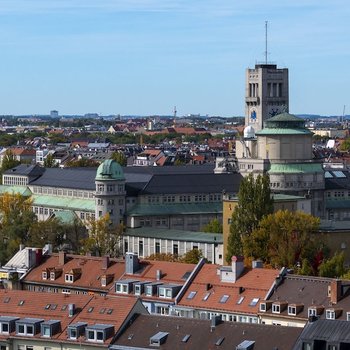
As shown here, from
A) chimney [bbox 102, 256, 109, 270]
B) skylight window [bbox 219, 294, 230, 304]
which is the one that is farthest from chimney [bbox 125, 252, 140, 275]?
skylight window [bbox 219, 294, 230, 304]

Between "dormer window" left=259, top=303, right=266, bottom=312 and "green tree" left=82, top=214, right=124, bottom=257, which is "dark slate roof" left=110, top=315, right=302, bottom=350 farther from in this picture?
"green tree" left=82, top=214, right=124, bottom=257

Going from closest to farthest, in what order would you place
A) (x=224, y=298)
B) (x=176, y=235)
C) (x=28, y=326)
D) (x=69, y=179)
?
(x=28, y=326) → (x=224, y=298) → (x=176, y=235) → (x=69, y=179)

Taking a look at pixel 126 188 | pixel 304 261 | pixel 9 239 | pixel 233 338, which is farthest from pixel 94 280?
pixel 126 188

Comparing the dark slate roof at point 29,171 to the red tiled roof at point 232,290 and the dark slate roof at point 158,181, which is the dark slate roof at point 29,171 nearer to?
the dark slate roof at point 158,181

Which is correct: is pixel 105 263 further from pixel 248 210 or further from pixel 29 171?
pixel 29 171

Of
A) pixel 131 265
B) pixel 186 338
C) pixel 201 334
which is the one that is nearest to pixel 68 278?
pixel 131 265

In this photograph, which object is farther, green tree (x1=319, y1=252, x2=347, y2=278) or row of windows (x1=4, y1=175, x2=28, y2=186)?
row of windows (x1=4, y1=175, x2=28, y2=186)

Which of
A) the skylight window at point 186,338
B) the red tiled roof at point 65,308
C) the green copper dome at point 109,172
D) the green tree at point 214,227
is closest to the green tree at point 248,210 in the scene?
the green tree at point 214,227

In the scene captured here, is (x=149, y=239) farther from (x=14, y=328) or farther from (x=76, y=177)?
(x=14, y=328)

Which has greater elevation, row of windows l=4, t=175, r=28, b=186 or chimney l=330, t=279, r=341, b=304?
chimney l=330, t=279, r=341, b=304
